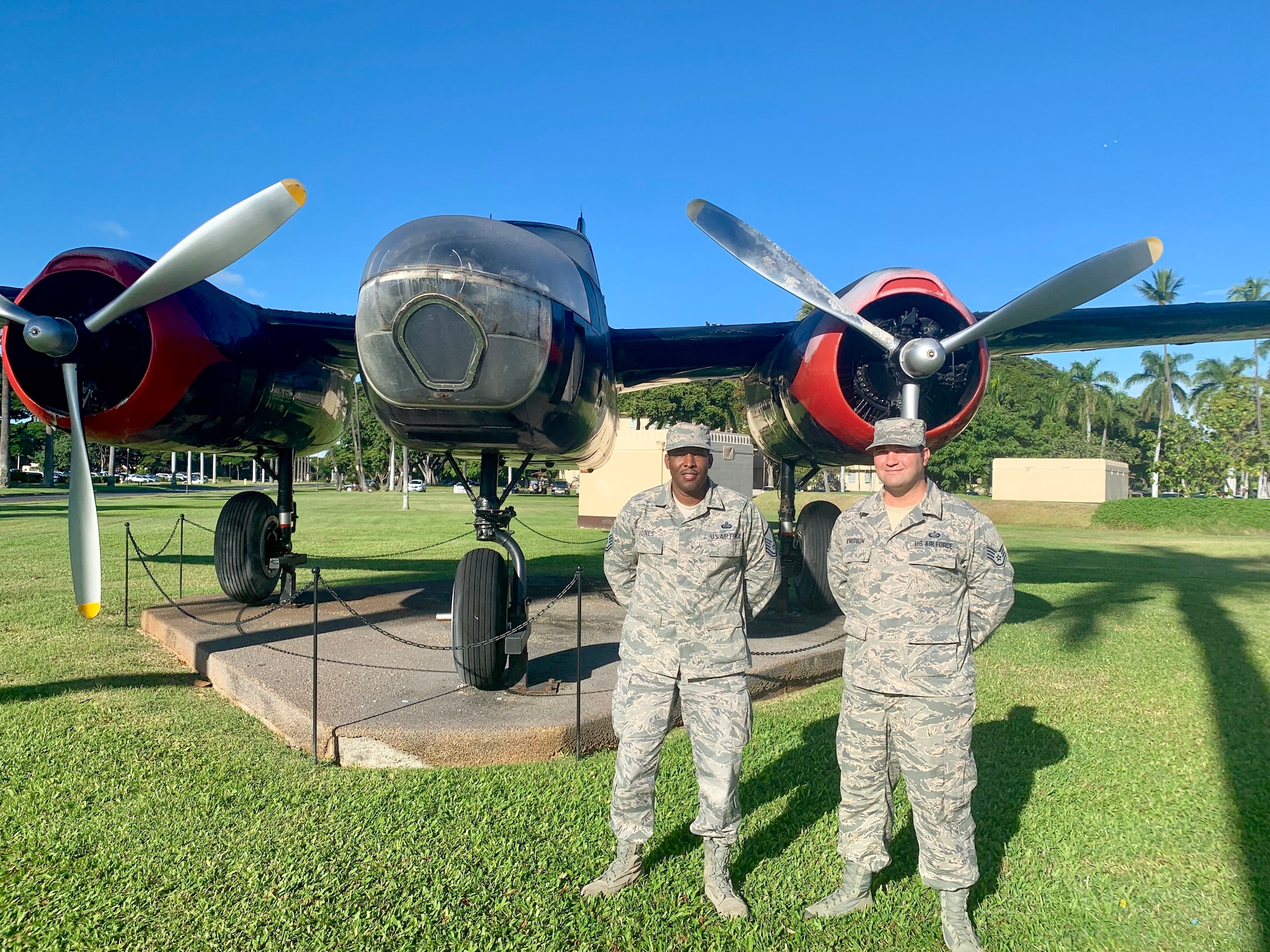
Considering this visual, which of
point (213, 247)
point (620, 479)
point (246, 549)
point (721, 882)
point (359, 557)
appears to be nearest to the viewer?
point (721, 882)

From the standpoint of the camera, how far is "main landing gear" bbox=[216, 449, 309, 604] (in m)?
8.34

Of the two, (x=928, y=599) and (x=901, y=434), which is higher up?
(x=901, y=434)

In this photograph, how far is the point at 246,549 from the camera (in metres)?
8.34

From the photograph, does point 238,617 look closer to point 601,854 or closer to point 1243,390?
point 601,854

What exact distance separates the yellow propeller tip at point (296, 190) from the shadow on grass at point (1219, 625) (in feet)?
20.5

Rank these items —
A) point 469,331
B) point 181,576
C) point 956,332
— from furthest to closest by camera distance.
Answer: point 181,576 → point 956,332 → point 469,331

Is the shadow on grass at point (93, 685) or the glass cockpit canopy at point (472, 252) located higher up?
the glass cockpit canopy at point (472, 252)

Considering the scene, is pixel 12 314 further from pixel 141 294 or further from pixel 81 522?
pixel 81 522

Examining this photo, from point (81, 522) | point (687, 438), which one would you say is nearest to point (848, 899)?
point (687, 438)

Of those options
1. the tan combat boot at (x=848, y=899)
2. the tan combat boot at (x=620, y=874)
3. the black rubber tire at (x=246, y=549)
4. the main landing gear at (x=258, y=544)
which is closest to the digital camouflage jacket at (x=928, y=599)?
the tan combat boot at (x=848, y=899)

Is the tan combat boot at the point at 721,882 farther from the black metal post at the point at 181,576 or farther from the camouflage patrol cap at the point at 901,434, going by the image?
the black metal post at the point at 181,576

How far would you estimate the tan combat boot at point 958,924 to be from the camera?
288cm

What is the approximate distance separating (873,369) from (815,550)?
225 cm

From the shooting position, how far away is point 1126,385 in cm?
6675
